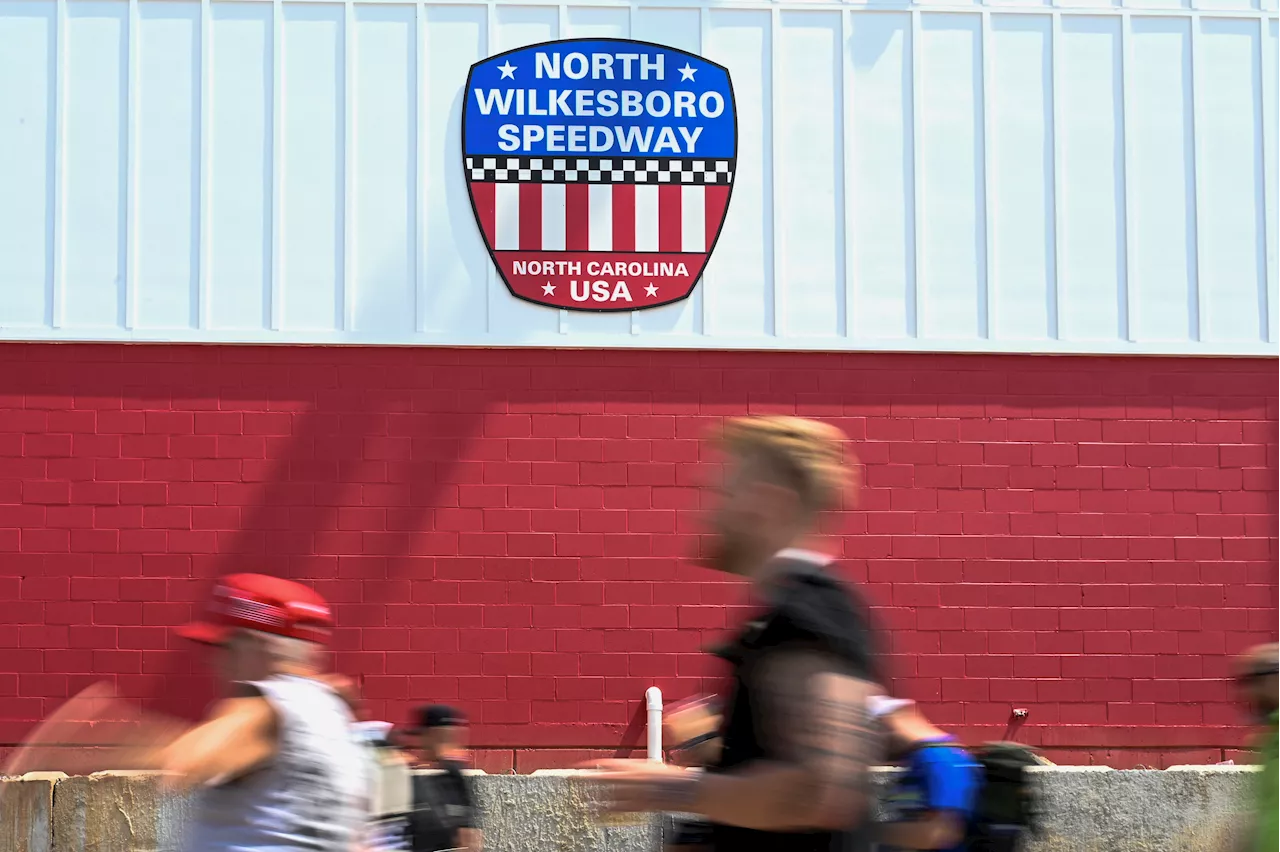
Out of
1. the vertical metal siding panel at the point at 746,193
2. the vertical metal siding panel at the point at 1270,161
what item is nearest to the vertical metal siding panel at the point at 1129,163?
the vertical metal siding panel at the point at 1270,161

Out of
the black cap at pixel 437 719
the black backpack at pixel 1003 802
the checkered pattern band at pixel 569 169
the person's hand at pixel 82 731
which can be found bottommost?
the person's hand at pixel 82 731

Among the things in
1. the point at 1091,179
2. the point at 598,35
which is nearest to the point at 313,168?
the point at 598,35

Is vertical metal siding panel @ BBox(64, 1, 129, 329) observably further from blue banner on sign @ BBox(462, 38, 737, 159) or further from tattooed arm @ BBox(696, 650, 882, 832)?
tattooed arm @ BBox(696, 650, 882, 832)

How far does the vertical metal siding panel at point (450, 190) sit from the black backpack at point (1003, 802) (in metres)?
5.70

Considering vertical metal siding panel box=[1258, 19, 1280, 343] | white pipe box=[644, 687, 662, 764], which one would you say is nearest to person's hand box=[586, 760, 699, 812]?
white pipe box=[644, 687, 662, 764]

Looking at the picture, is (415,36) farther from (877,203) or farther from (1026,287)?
(1026,287)

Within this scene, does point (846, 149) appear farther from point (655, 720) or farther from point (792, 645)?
point (792, 645)

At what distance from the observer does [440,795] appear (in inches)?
231

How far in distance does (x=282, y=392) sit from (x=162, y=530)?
3.81 feet

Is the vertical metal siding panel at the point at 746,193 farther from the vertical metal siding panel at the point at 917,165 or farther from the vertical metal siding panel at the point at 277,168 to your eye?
the vertical metal siding panel at the point at 277,168

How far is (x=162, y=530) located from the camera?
8.93 metres

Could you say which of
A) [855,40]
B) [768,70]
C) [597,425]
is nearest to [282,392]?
[597,425]

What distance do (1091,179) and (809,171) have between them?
1.95 metres

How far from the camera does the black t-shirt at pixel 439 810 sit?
571 centimetres
